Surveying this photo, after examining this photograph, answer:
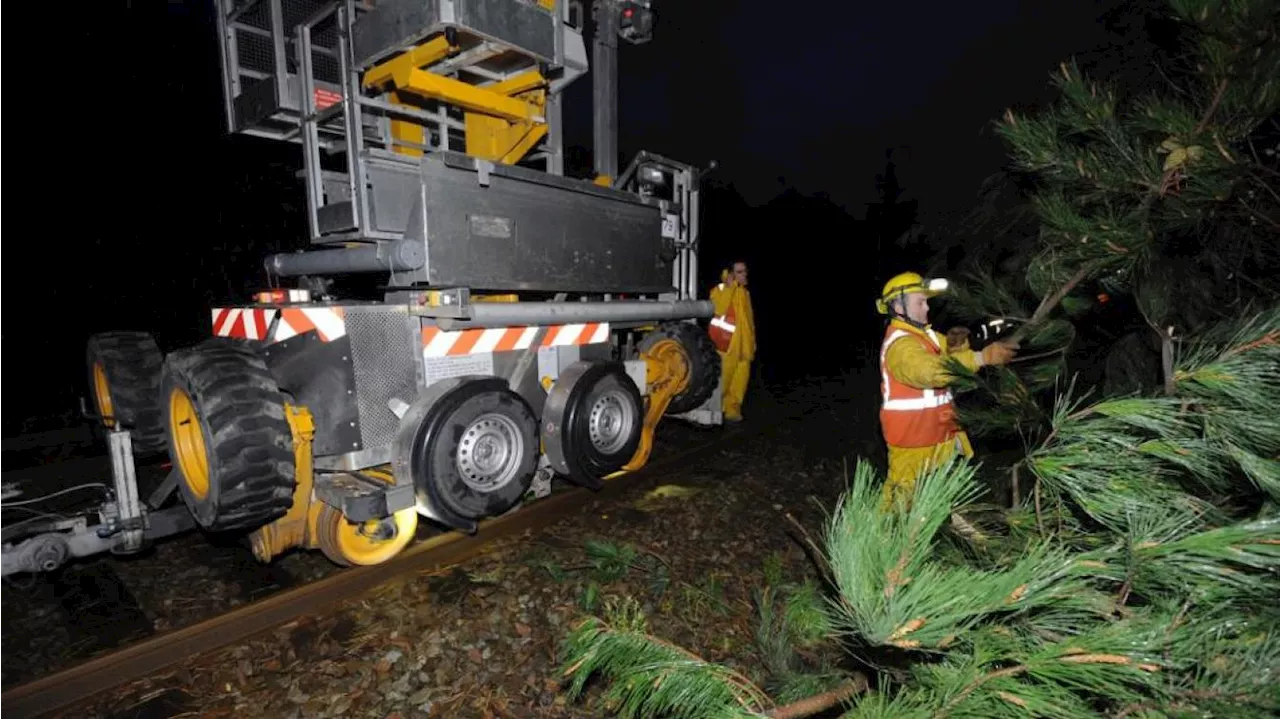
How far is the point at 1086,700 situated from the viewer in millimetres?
962

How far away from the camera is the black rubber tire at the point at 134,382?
4406mm

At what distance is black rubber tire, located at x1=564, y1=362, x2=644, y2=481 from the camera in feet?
14.8

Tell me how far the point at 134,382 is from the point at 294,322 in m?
1.90

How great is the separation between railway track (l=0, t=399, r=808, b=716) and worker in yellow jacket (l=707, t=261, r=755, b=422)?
12.7ft

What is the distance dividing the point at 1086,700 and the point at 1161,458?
0.61 meters

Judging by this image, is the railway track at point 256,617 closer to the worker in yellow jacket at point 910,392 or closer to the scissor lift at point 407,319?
the scissor lift at point 407,319

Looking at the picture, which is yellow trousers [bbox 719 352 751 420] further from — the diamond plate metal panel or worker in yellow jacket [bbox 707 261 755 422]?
the diamond plate metal panel

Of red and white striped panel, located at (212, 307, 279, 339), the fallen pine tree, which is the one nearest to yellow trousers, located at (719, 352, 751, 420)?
red and white striped panel, located at (212, 307, 279, 339)

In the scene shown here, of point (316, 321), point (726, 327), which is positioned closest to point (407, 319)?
point (316, 321)

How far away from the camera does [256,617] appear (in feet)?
11.7

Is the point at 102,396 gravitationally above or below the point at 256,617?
above

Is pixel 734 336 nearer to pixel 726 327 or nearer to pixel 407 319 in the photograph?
pixel 726 327

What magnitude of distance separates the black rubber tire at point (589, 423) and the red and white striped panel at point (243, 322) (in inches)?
82.3

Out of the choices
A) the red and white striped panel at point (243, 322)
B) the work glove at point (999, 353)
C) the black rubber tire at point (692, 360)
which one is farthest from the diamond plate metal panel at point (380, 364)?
the work glove at point (999, 353)
